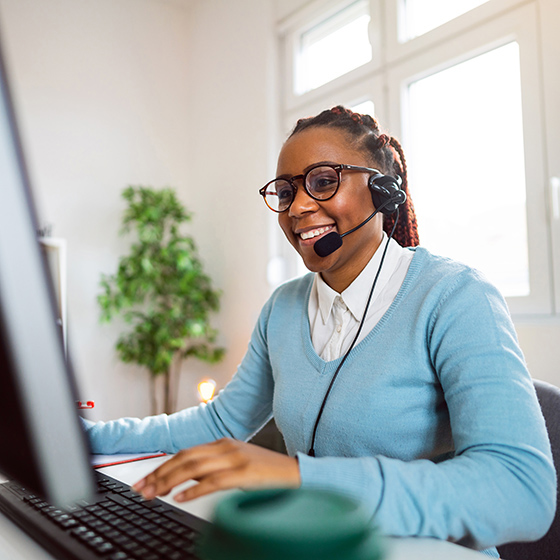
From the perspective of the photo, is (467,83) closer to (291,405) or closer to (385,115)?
(385,115)

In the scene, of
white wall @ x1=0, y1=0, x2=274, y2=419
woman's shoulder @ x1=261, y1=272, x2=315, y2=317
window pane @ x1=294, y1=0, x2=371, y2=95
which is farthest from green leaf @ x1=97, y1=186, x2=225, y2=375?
woman's shoulder @ x1=261, y1=272, x2=315, y2=317

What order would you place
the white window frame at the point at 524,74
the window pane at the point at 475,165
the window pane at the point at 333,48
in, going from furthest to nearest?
the window pane at the point at 333,48 < the window pane at the point at 475,165 < the white window frame at the point at 524,74

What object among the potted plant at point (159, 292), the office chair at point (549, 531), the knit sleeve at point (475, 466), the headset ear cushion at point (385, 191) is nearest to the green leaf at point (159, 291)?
the potted plant at point (159, 292)

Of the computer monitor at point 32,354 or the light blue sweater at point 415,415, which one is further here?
the light blue sweater at point 415,415

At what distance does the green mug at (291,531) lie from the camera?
37 cm

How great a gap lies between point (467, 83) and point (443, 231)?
632 millimetres

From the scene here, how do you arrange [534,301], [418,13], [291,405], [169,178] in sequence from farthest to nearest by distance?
[169,178]
[418,13]
[534,301]
[291,405]

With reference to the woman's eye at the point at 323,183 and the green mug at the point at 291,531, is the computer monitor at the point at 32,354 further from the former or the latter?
the woman's eye at the point at 323,183

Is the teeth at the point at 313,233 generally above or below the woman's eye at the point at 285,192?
below

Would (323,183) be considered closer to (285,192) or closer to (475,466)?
(285,192)

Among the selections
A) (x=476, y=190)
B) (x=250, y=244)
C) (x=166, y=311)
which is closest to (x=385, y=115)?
(x=476, y=190)

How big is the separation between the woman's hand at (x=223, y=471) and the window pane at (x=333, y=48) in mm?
2609

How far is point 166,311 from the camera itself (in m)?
3.26

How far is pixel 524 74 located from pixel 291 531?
83.2 inches
